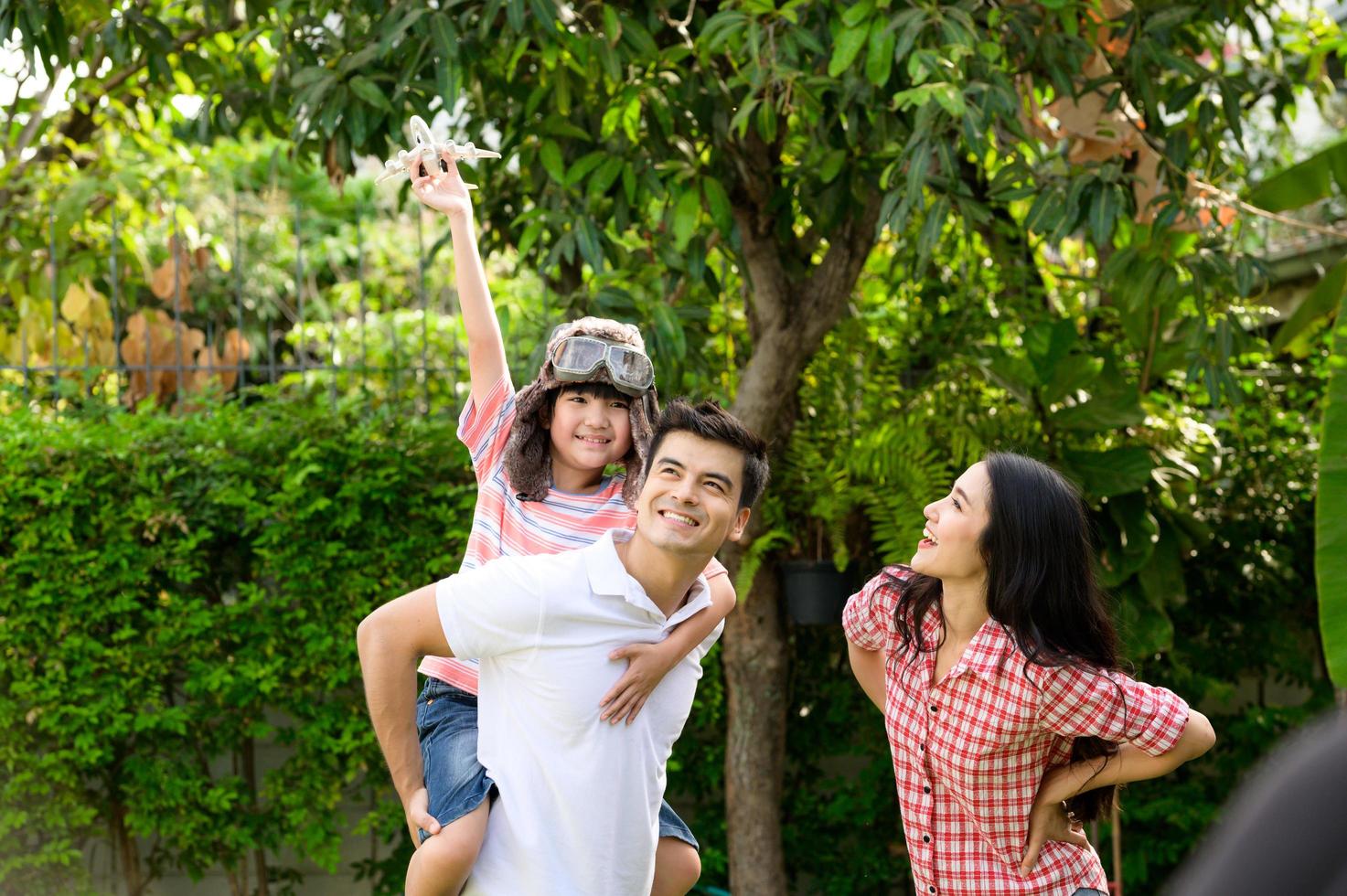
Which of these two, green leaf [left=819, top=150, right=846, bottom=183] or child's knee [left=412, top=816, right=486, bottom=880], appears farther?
green leaf [left=819, top=150, right=846, bottom=183]

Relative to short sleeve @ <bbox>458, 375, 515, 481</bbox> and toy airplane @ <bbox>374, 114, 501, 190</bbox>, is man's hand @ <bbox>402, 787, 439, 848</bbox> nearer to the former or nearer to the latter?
short sleeve @ <bbox>458, 375, 515, 481</bbox>

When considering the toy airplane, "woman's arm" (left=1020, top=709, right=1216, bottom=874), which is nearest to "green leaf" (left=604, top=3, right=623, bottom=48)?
the toy airplane

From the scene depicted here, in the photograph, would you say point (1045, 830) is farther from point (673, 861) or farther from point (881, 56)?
point (881, 56)

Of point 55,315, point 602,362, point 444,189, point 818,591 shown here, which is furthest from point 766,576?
point 55,315

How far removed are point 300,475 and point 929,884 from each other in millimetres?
2720

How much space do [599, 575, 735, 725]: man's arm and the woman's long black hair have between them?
21.2 inches

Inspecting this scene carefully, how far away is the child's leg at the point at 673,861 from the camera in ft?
9.24

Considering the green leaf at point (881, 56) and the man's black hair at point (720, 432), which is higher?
the green leaf at point (881, 56)

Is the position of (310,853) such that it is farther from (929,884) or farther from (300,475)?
(929,884)

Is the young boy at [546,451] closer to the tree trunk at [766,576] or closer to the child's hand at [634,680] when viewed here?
the child's hand at [634,680]

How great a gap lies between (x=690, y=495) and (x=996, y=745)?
70 cm

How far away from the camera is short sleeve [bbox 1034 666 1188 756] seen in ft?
8.28

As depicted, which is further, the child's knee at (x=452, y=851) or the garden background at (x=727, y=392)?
the garden background at (x=727, y=392)

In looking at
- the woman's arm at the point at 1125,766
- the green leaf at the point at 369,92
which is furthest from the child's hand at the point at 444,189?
the woman's arm at the point at 1125,766
